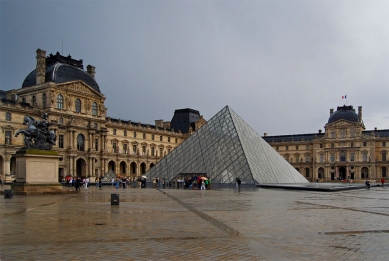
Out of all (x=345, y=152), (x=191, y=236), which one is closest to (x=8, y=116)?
(x=191, y=236)

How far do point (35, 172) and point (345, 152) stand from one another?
2915 inches

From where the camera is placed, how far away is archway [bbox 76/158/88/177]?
180 ft

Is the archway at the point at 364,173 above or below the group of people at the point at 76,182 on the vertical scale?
below

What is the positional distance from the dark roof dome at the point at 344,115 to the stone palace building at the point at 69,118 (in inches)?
1700

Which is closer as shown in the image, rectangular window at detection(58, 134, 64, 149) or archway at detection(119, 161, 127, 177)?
rectangular window at detection(58, 134, 64, 149)

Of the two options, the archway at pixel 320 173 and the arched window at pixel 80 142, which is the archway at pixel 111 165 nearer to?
the arched window at pixel 80 142

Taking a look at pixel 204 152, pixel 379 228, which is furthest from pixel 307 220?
pixel 204 152

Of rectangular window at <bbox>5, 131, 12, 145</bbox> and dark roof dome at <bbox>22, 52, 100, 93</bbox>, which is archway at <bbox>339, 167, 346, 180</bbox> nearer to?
dark roof dome at <bbox>22, 52, 100, 93</bbox>

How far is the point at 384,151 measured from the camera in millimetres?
80812

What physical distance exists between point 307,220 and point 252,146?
24764mm

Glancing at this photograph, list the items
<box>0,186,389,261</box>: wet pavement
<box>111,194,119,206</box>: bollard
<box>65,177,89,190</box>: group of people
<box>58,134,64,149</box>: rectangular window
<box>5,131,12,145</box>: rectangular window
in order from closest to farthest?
1. <box>0,186,389,261</box>: wet pavement
2. <box>111,194,119,206</box>: bollard
3. <box>65,177,89,190</box>: group of people
4. <box>5,131,12,145</box>: rectangular window
5. <box>58,134,64,149</box>: rectangular window

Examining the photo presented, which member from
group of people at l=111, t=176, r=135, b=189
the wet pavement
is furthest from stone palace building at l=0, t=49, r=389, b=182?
the wet pavement

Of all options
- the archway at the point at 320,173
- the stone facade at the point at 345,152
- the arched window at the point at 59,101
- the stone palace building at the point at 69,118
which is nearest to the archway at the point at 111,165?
the stone palace building at the point at 69,118

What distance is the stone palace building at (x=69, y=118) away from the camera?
153 ft
